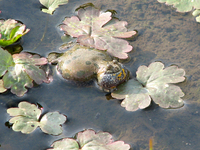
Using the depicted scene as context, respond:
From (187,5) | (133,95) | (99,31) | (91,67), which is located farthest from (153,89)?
(187,5)

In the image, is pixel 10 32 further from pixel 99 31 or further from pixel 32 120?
pixel 32 120

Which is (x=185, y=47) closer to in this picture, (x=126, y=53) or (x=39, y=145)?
(x=126, y=53)

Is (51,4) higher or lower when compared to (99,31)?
higher

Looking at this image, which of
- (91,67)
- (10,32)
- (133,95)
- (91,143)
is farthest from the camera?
(10,32)

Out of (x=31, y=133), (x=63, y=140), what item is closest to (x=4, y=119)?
(x=31, y=133)

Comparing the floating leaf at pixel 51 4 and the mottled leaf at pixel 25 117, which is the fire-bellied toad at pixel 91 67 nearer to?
the mottled leaf at pixel 25 117

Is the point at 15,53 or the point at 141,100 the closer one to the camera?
the point at 141,100
